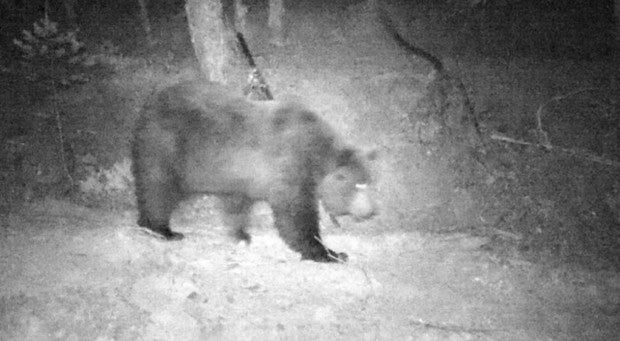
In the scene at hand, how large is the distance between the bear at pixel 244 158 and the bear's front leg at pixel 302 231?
13 millimetres

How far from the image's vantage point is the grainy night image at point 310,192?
15.3ft

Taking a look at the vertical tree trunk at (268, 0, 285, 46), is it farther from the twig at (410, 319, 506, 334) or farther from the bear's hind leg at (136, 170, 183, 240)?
the twig at (410, 319, 506, 334)

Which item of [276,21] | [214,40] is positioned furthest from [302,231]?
[276,21]

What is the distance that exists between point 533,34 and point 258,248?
9601 mm

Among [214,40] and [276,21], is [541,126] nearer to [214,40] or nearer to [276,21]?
[214,40]

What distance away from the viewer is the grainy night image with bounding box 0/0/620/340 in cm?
465

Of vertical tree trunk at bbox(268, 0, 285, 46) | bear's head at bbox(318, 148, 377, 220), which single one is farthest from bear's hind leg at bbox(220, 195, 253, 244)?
vertical tree trunk at bbox(268, 0, 285, 46)

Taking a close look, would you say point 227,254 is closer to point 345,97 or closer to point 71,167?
point 71,167

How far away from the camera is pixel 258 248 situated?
5938mm

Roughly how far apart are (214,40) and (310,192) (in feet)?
10.5

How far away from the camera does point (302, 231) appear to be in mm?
5535

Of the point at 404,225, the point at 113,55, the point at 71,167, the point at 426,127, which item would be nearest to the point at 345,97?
the point at 426,127

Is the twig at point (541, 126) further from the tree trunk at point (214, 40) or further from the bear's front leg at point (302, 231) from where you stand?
the tree trunk at point (214, 40)

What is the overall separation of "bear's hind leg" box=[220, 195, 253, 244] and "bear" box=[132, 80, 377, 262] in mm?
133
